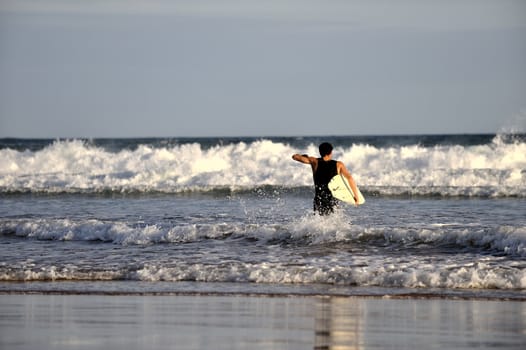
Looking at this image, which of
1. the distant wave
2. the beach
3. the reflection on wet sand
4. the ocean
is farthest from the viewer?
the distant wave

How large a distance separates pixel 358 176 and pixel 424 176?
2.19 meters

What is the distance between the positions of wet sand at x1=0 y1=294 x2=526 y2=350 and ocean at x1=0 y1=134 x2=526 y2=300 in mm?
727

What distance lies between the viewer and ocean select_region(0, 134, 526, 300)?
1127 cm

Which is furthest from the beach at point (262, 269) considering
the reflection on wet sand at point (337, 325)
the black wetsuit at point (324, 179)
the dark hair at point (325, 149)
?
the dark hair at point (325, 149)

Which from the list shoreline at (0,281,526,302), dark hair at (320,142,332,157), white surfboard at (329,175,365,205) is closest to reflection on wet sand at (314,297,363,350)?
shoreline at (0,281,526,302)

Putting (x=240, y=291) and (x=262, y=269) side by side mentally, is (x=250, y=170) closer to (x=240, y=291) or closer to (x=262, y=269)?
A: (x=262, y=269)

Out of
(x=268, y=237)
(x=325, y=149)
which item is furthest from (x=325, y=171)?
(x=268, y=237)

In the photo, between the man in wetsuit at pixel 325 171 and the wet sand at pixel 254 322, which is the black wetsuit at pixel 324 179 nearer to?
the man in wetsuit at pixel 325 171

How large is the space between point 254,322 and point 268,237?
6458 mm

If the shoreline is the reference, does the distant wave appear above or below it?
above

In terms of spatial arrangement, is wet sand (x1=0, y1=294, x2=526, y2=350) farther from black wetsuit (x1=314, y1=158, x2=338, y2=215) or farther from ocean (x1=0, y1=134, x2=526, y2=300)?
black wetsuit (x1=314, y1=158, x2=338, y2=215)

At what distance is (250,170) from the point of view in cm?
3284

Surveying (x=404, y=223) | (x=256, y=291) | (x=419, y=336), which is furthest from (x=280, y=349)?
(x=404, y=223)

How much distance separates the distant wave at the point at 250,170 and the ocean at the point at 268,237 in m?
A: 0.15
